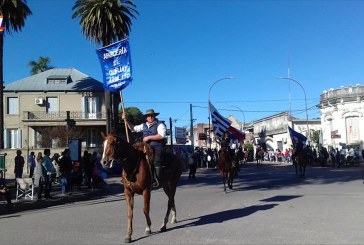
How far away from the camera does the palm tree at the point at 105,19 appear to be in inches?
1312

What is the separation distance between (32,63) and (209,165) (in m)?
39.9

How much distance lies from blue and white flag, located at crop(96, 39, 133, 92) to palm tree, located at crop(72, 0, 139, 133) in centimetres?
2001

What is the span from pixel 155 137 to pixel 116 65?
13.2 feet

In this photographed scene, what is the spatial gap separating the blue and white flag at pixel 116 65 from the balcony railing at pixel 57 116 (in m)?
35.9

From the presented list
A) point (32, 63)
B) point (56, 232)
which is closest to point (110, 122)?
point (56, 232)

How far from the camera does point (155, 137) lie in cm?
924

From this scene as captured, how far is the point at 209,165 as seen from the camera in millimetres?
44938

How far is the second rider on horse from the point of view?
30.3ft

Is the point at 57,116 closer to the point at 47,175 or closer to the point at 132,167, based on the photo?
the point at 47,175

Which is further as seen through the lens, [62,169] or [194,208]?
[62,169]

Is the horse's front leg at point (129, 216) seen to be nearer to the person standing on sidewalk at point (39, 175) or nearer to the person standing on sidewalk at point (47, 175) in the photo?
the person standing on sidewalk at point (39, 175)

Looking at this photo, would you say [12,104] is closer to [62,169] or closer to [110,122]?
[110,122]

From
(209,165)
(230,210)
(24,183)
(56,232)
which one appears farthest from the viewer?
(209,165)

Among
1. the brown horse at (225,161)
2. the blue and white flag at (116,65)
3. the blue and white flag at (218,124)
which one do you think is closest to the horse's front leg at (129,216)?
the blue and white flag at (116,65)
